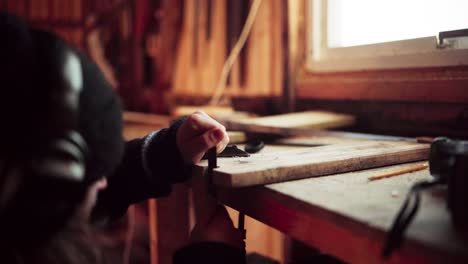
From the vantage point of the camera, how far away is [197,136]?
854mm

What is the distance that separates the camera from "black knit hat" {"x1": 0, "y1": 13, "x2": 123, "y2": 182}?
1.46ft

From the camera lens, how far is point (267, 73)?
1744 millimetres

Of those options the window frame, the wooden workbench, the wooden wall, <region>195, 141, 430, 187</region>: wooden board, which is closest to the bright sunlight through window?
the window frame

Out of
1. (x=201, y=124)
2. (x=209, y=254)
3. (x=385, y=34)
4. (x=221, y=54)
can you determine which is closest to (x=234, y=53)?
(x=221, y=54)

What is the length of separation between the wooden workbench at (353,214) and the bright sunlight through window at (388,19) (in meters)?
0.56

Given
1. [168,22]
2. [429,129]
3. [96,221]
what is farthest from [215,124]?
[168,22]

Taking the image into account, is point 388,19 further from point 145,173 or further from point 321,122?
point 145,173

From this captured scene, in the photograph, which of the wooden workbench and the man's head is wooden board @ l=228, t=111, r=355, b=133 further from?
the man's head

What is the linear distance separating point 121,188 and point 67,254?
382 millimetres

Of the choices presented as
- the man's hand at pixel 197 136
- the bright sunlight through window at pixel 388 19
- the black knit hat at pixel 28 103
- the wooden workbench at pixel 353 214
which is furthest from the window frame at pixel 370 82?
the black knit hat at pixel 28 103

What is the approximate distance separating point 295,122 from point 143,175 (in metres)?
0.53

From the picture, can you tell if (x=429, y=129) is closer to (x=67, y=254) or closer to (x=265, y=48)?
(x=265, y=48)

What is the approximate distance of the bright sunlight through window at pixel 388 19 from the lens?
47.1 inches

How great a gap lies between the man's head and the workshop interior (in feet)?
0.86
